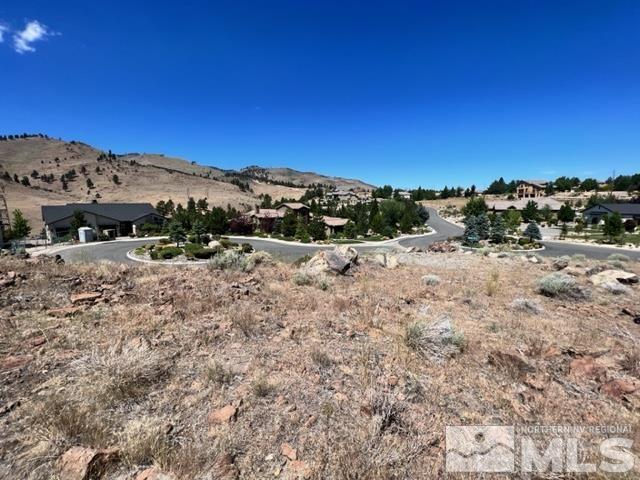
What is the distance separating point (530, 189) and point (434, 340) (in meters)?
144

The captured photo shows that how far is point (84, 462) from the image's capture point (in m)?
2.71

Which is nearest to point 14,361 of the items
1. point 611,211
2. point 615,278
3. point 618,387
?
point 618,387

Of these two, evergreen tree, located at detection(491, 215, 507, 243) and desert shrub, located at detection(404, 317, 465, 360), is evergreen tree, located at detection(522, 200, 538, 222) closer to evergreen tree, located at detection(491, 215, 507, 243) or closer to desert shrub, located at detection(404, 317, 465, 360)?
evergreen tree, located at detection(491, 215, 507, 243)

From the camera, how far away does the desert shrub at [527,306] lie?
8.24 m

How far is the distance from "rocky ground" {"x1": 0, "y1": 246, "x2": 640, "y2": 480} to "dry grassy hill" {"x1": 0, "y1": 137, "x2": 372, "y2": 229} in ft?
294

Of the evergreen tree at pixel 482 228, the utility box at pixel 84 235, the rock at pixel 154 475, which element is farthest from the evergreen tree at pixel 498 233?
the utility box at pixel 84 235

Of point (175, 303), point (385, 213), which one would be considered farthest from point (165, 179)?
point (175, 303)

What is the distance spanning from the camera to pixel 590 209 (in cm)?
6869

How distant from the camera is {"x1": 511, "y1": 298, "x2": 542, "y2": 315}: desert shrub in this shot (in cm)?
824

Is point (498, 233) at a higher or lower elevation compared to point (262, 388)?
lower

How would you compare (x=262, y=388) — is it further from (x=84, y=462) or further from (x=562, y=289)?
(x=562, y=289)

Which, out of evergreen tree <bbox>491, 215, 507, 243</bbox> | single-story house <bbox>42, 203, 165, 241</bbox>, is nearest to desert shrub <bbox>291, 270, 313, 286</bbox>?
evergreen tree <bbox>491, 215, 507, 243</bbox>

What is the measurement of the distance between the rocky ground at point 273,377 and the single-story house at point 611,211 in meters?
77.0

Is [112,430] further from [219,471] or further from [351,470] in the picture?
[351,470]
